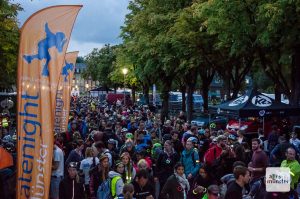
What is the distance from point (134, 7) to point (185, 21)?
51.0 ft

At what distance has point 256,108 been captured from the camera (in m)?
19.9

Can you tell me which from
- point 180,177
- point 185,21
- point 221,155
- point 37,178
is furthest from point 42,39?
point 185,21

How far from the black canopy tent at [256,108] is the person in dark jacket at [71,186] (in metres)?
10.8

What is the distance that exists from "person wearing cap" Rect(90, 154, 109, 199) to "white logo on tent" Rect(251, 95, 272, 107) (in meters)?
11.1

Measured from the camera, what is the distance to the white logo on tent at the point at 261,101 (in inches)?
795

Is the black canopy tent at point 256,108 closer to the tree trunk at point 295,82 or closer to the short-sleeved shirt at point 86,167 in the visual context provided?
the tree trunk at point 295,82

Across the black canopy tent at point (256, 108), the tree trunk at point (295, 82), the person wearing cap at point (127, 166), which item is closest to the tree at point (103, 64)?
the tree trunk at point (295, 82)

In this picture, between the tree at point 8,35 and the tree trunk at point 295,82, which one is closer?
the tree trunk at point 295,82

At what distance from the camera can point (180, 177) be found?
10.2 m

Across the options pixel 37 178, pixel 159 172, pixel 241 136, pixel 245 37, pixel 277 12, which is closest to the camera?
pixel 37 178

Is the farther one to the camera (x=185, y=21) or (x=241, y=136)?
(x=185, y=21)

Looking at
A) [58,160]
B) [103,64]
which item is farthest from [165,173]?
[103,64]

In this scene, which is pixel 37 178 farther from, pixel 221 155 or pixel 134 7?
pixel 134 7

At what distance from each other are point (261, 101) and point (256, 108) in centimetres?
60
